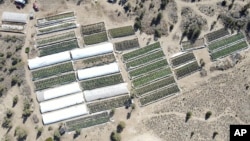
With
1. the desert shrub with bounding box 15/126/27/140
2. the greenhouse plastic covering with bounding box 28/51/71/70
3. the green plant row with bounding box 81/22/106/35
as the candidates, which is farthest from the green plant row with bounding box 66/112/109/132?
the green plant row with bounding box 81/22/106/35

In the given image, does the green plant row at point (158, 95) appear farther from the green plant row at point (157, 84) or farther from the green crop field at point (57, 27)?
the green crop field at point (57, 27)

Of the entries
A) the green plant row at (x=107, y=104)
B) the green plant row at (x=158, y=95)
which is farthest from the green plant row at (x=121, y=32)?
the green plant row at (x=158, y=95)

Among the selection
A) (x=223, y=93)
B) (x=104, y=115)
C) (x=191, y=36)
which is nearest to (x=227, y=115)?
(x=223, y=93)

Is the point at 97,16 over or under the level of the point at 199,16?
over

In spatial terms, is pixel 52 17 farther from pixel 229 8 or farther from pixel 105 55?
pixel 229 8

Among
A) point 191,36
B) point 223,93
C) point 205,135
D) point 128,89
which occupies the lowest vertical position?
Answer: point 205,135

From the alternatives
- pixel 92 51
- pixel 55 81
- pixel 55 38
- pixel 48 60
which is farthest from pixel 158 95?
pixel 55 38

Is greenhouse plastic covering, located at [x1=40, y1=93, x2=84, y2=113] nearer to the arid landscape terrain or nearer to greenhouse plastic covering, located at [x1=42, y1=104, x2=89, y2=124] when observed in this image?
greenhouse plastic covering, located at [x1=42, y1=104, x2=89, y2=124]
